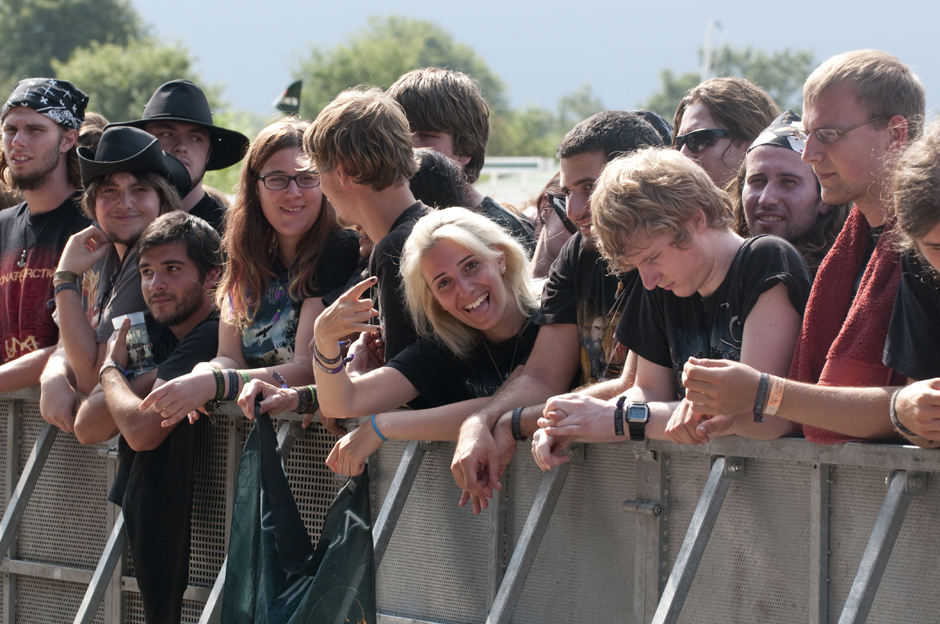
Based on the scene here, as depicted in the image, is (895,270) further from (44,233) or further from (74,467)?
(44,233)

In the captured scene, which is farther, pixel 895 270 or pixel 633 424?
pixel 633 424

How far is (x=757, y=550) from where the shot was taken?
2695 millimetres

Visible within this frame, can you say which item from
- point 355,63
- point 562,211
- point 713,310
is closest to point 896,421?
point 713,310

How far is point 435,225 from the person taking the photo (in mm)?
3572

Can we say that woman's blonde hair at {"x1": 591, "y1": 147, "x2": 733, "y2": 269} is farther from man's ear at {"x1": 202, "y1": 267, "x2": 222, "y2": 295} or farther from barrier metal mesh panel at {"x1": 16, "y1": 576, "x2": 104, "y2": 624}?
barrier metal mesh panel at {"x1": 16, "y1": 576, "x2": 104, "y2": 624}

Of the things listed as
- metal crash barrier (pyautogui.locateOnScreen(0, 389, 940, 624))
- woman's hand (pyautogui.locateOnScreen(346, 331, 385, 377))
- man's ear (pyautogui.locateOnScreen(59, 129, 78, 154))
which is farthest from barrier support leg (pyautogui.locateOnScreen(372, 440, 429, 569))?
man's ear (pyautogui.locateOnScreen(59, 129, 78, 154))

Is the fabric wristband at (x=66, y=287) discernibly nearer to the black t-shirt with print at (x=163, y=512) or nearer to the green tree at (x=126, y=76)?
the black t-shirt with print at (x=163, y=512)

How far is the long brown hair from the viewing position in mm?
4164

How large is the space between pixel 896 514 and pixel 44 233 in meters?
4.79

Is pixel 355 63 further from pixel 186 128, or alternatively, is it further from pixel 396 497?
pixel 396 497

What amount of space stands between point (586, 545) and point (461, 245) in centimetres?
113

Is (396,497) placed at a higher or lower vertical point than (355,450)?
lower

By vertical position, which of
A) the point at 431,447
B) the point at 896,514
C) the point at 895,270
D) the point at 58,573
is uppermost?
the point at 895,270

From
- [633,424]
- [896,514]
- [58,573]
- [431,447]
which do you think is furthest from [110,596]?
[896,514]
